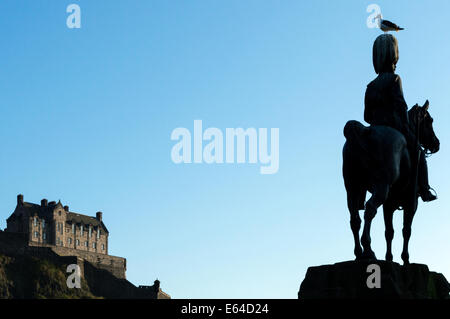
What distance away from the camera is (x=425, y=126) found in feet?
50.6

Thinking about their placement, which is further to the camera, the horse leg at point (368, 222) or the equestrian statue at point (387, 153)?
the equestrian statue at point (387, 153)

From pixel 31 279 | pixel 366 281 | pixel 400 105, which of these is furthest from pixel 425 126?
pixel 31 279

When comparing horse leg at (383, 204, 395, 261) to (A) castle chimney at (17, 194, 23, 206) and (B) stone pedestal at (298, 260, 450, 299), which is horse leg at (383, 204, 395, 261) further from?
(A) castle chimney at (17, 194, 23, 206)

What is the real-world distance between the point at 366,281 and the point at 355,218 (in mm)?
1201

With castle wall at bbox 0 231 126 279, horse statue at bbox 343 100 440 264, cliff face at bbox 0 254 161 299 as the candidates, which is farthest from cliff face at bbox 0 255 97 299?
horse statue at bbox 343 100 440 264

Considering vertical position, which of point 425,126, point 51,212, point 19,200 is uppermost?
point 19,200

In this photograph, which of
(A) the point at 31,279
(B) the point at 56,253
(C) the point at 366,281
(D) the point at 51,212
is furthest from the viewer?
(D) the point at 51,212

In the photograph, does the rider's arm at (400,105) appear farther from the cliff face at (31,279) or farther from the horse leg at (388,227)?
the cliff face at (31,279)

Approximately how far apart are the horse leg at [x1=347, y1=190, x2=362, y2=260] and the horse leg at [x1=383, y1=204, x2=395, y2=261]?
36.1 inches

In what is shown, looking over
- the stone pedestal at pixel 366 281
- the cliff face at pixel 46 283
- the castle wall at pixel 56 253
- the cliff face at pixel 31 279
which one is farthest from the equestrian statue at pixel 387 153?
the castle wall at pixel 56 253

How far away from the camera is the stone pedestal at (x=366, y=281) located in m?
13.2

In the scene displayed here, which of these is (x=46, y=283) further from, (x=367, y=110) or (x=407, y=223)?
(x=367, y=110)

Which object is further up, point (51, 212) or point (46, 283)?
point (51, 212)

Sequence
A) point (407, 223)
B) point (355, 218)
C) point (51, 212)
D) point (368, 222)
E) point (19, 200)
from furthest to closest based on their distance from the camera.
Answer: point (51, 212) → point (19, 200) → point (407, 223) → point (355, 218) → point (368, 222)
